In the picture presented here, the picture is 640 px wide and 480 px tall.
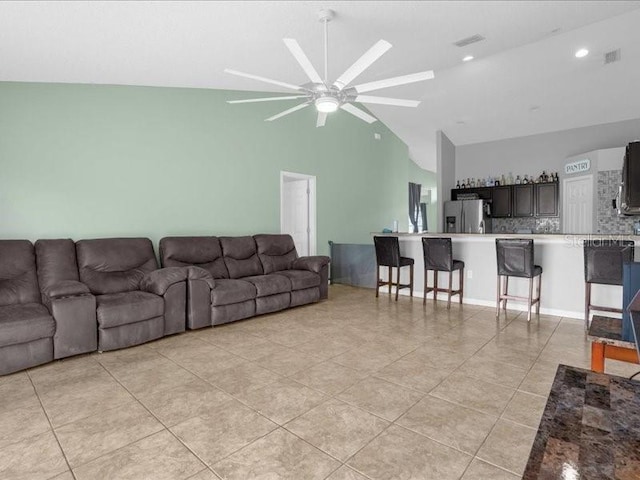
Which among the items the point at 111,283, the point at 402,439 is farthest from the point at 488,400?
the point at 111,283

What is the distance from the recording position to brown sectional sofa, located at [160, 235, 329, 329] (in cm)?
388

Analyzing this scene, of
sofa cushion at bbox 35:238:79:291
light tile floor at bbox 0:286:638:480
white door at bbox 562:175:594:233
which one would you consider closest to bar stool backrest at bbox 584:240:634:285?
light tile floor at bbox 0:286:638:480

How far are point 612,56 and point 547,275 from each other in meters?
3.02

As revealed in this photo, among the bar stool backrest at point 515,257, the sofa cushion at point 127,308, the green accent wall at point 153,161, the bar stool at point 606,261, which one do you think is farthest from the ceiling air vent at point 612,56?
the sofa cushion at point 127,308

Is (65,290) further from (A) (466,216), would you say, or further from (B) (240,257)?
(A) (466,216)

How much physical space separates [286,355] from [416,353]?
1142mm

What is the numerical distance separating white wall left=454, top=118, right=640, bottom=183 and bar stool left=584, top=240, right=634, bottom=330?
359 centimetres

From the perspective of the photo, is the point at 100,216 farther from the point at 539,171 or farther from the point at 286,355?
the point at 539,171

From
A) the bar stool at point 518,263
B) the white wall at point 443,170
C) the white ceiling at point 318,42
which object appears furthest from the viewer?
the white wall at point 443,170

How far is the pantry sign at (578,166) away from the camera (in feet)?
20.1

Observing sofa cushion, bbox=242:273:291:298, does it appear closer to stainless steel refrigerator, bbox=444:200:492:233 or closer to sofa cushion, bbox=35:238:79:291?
sofa cushion, bbox=35:238:79:291

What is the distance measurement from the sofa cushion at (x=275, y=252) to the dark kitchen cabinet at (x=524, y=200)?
15.1 feet

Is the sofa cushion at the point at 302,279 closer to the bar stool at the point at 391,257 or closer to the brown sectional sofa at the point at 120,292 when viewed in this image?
the brown sectional sofa at the point at 120,292

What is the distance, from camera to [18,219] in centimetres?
359
